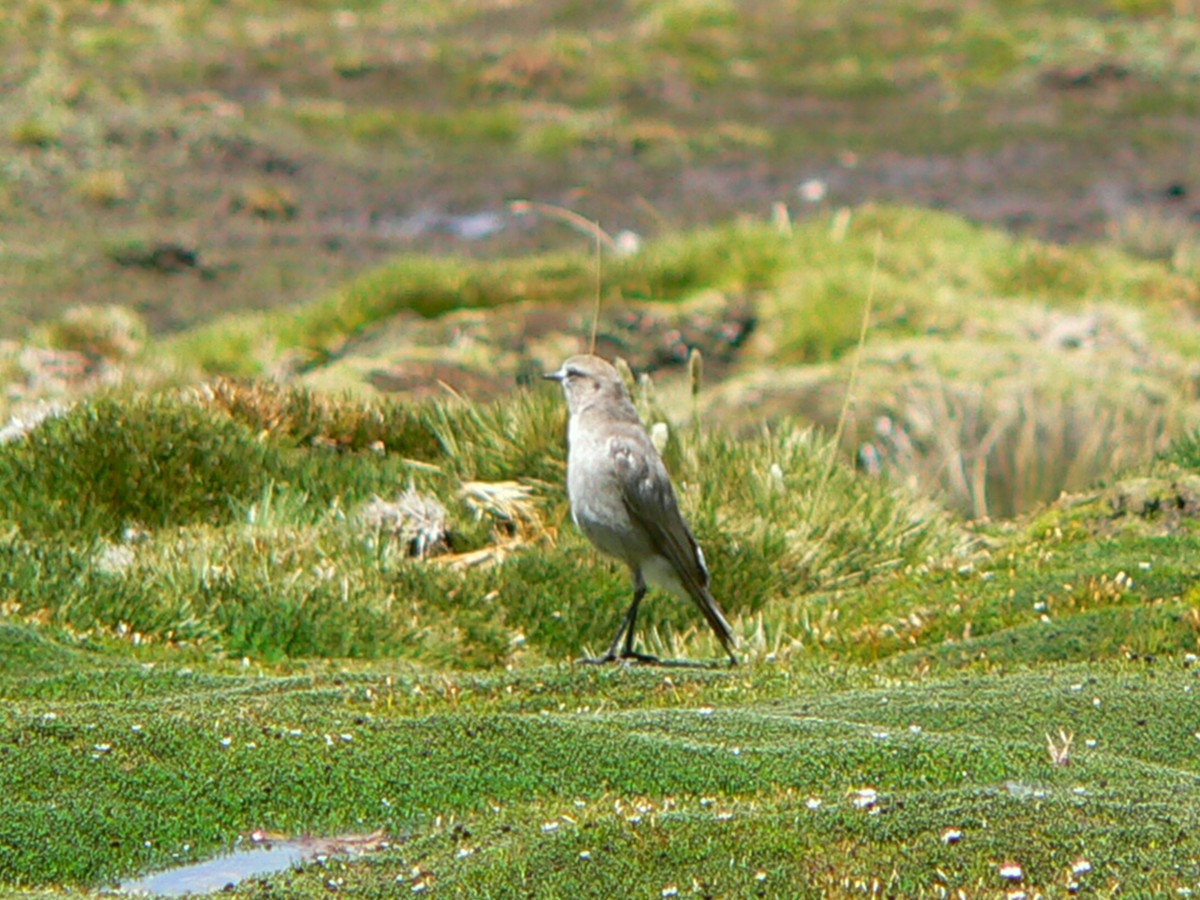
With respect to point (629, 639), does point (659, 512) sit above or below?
above

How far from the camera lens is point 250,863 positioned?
6648mm

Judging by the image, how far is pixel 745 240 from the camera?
2255 centimetres

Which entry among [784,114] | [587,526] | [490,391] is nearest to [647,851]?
[587,526]

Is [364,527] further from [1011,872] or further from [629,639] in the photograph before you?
[1011,872]

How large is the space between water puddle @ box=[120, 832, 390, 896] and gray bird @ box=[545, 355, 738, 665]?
270cm

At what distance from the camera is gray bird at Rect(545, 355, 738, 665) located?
30.3 feet

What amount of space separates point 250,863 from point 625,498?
120 inches

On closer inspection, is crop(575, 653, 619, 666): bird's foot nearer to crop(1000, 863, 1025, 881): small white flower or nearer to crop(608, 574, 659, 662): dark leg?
crop(608, 574, 659, 662): dark leg

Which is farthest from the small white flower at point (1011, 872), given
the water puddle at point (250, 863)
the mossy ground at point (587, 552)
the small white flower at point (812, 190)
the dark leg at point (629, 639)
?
the small white flower at point (812, 190)

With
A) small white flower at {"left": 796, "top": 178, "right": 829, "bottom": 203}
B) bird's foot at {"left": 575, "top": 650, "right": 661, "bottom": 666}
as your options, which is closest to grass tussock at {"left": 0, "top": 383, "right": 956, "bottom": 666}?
bird's foot at {"left": 575, "top": 650, "right": 661, "bottom": 666}

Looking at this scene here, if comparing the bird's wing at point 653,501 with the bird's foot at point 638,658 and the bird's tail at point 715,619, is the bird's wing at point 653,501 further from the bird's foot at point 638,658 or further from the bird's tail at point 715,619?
the bird's foot at point 638,658

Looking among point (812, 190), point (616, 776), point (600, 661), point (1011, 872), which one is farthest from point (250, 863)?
point (812, 190)

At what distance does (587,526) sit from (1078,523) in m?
3.60

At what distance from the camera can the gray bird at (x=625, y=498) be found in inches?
364
